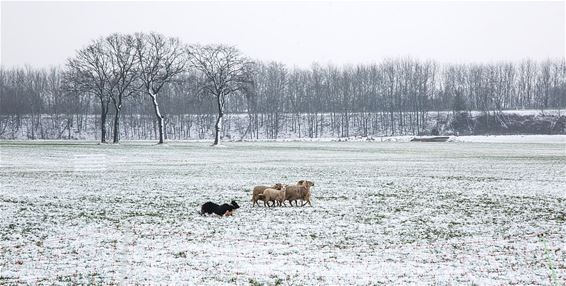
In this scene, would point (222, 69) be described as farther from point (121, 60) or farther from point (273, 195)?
point (273, 195)

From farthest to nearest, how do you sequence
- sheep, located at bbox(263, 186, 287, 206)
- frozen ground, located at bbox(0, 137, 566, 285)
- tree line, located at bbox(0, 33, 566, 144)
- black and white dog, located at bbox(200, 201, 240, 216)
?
tree line, located at bbox(0, 33, 566, 144) → sheep, located at bbox(263, 186, 287, 206) → black and white dog, located at bbox(200, 201, 240, 216) → frozen ground, located at bbox(0, 137, 566, 285)

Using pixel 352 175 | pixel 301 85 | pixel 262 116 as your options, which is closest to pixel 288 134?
pixel 262 116

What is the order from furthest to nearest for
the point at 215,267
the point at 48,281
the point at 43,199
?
the point at 43,199, the point at 215,267, the point at 48,281

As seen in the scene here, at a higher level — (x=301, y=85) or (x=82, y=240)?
(x=301, y=85)

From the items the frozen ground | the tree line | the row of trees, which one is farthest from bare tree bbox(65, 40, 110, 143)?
the frozen ground

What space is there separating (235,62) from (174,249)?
63.0m

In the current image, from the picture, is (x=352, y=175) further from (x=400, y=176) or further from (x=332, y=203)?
(x=332, y=203)

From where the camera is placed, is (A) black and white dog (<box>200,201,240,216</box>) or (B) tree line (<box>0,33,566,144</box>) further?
(B) tree line (<box>0,33,566,144</box>)

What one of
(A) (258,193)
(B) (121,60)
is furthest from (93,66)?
(A) (258,193)

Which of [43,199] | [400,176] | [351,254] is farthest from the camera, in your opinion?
[400,176]

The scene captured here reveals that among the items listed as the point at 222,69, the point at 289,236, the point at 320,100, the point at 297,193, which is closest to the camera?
the point at 289,236

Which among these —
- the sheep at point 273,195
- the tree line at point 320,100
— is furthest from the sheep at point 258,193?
the tree line at point 320,100

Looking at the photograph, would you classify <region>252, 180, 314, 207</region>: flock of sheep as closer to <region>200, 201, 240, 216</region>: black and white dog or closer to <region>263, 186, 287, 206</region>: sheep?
<region>263, 186, 287, 206</region>: sheep

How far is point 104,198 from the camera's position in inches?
746
